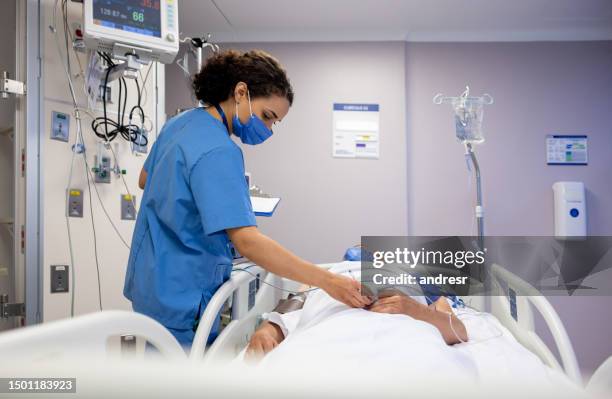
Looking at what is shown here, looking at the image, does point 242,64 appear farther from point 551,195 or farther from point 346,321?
point 551,195

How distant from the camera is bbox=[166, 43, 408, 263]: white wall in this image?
311cm

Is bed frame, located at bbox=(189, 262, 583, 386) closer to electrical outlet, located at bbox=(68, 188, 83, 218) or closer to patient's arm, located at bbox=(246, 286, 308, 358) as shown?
patient's arm, located at bbox=(246, 286, 308, 358)

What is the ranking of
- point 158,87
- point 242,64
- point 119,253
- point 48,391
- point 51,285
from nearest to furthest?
1. point 48,391
2. point 242,64
3. point 51,285
4. point 119,253
5. point 158,87

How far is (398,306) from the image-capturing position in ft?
3.83

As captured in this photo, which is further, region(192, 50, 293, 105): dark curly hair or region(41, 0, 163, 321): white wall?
region(41, 0, 163, 321): white wall

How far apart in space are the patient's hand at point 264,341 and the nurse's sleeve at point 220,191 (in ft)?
1.07

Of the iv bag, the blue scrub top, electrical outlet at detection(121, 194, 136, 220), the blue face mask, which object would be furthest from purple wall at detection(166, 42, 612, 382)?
Answer: the blue scrub top

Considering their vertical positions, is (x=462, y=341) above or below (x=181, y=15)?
below

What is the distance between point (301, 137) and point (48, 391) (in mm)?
2992

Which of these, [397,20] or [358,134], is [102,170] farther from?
[397,20]

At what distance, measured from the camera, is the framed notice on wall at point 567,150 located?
3.08 metres

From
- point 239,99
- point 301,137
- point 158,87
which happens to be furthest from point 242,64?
point 301,137

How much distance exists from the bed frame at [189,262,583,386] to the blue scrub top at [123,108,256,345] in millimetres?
94

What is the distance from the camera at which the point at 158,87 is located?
237cm
